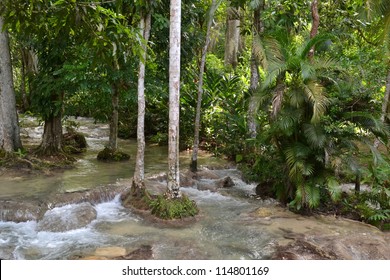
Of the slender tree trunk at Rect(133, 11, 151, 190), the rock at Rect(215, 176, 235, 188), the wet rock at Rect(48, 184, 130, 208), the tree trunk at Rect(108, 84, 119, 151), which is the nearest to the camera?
the slender tree trunk at Rect(133, 11, 151, 190)

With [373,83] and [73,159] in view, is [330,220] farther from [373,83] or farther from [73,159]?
[73,159]

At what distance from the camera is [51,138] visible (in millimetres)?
10883

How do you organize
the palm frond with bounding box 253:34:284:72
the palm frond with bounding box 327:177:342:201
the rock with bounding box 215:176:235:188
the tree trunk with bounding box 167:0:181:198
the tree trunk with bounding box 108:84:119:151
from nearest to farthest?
the tree trunk with bounding box 167:0:181:198, the palm frond with bounding box 327:177:342:201, the palm frond with bounding box 253:34:284:72, the rock with bounding box 215:176:235:188, the tree trunk with bounding box 108:84:119:151

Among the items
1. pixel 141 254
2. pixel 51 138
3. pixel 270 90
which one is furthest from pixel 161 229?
pixel 51 138

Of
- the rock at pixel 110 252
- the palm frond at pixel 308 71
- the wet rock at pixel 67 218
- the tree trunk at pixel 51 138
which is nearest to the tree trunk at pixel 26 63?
the tree trunk at pixel 51 138

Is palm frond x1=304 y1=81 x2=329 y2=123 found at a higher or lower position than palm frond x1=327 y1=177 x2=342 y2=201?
higher

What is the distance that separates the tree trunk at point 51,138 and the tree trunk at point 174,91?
4873 millimetres

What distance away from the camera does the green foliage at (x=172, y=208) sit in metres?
7.18

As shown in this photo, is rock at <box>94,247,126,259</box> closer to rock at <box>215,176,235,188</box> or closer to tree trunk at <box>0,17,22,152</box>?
rock at <box>215,176,235,188</box>

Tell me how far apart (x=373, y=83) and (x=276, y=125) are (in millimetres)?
2888

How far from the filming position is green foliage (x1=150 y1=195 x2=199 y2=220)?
7.18 meters

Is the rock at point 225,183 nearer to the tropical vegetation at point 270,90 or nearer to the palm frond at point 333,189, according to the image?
the tropical vegetation at point 270,90

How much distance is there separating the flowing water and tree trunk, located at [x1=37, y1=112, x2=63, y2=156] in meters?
1.35

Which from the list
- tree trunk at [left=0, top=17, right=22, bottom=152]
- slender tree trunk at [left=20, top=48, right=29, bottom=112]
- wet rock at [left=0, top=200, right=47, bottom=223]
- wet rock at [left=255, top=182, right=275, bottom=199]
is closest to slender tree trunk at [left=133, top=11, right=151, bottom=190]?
wet rock at [left=0, top=200, right=47, bottom=223]
